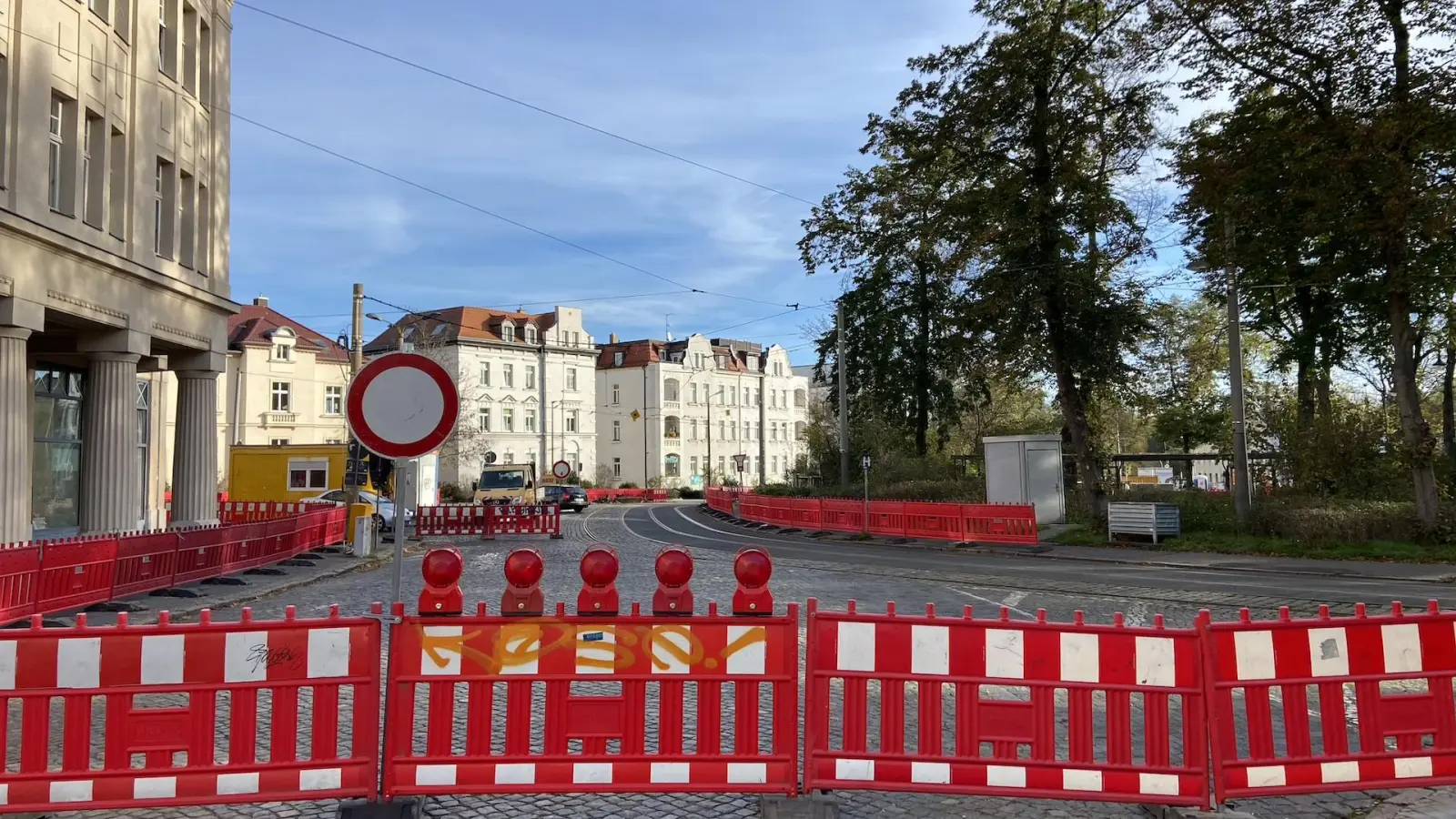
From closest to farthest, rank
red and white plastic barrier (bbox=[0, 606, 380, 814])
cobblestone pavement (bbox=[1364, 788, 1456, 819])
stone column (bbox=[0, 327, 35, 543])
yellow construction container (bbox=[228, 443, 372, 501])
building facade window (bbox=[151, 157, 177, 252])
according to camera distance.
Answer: red and white plastic barrier (bbox=[0, 606, 380, 814]), cobblestone pavement (bbox=[1364, 788, 1456, 819]), stone column (bbox=[0, 327, 35, 543]), building facade window (bbox=[151, 157, 177, 252]), yellow construction container (bbox=[228, 443, 372, 501])

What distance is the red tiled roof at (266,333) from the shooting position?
5959 centimetres

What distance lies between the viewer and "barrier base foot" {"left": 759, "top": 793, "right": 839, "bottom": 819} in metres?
4.57

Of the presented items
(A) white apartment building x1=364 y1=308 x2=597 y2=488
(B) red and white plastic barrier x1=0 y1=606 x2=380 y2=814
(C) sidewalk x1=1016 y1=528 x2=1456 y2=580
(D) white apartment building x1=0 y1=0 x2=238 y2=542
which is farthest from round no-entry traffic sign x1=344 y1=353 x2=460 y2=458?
(A) white apartment building x1=364 y1=308 x2=597 y2=488

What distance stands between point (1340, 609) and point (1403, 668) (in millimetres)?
8485

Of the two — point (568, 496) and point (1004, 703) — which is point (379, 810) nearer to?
point (1004, 703)

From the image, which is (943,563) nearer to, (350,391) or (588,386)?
(350,391)

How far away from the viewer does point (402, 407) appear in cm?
505

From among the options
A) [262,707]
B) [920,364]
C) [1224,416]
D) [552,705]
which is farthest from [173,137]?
[1224,416]

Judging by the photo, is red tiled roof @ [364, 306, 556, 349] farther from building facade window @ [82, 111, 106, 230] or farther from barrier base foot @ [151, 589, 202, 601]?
barrier base foot @ [151, 589, 202, 601]

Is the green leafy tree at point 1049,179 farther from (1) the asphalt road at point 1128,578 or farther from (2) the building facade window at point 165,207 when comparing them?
(2) the building facade window at point 165,207

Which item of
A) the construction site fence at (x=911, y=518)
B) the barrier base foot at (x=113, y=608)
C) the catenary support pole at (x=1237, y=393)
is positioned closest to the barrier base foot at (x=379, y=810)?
the barrier base foot at (x=113, y=608)

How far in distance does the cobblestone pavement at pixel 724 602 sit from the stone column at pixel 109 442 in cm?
506

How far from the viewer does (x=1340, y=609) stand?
12.2 m

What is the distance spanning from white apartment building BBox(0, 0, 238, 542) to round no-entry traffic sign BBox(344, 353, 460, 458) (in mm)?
13156
